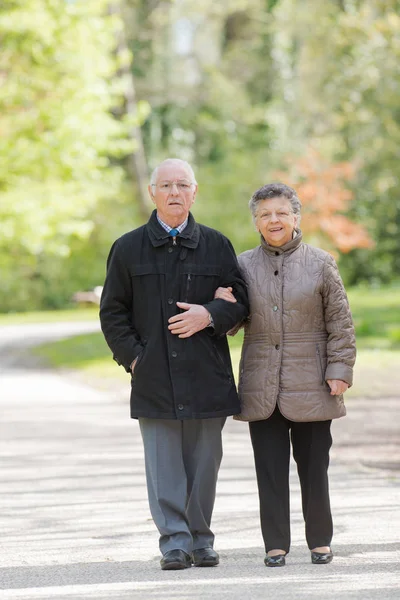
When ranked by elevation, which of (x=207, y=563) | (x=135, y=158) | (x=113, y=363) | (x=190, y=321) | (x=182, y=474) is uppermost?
(x=135, y=158)

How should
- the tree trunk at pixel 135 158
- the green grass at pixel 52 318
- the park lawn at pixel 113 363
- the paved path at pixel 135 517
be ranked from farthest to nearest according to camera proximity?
the tree trunk at pixel 135 158
the green grass at pixel 52 318
the park lawn at pixel 113 363
the paved path at pixel 135 517

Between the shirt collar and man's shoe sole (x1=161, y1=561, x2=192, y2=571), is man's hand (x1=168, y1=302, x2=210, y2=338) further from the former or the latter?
man's shoe sole (x1=161, y1=561, x2=192, y2=571)

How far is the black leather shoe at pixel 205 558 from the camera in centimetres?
612

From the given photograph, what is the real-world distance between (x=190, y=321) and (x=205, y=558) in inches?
45.6

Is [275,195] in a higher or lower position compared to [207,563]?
higher

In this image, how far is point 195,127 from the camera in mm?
45812

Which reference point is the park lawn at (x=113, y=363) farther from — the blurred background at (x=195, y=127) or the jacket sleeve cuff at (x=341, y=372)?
the jacket sleeve cuff at (x=341, y=372)

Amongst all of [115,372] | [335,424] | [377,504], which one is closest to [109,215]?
[115,372]

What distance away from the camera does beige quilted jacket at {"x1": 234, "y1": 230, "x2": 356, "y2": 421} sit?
20.0 ft

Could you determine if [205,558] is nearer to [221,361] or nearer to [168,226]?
[221,361]

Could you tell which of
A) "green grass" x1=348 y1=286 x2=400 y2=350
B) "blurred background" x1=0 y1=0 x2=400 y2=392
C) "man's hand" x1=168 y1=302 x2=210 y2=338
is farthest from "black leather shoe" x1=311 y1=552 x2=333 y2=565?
"blurred background" x1=0 y1=0 x2=400 y2=392

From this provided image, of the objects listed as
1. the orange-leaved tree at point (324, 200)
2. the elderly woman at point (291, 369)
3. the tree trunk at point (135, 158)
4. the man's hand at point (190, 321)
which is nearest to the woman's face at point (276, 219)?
the elderly woman at point (291, 369)

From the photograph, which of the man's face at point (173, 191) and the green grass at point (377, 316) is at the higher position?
the man's face at point (173, 191)

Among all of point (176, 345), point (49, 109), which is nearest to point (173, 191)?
point (176, 345)
